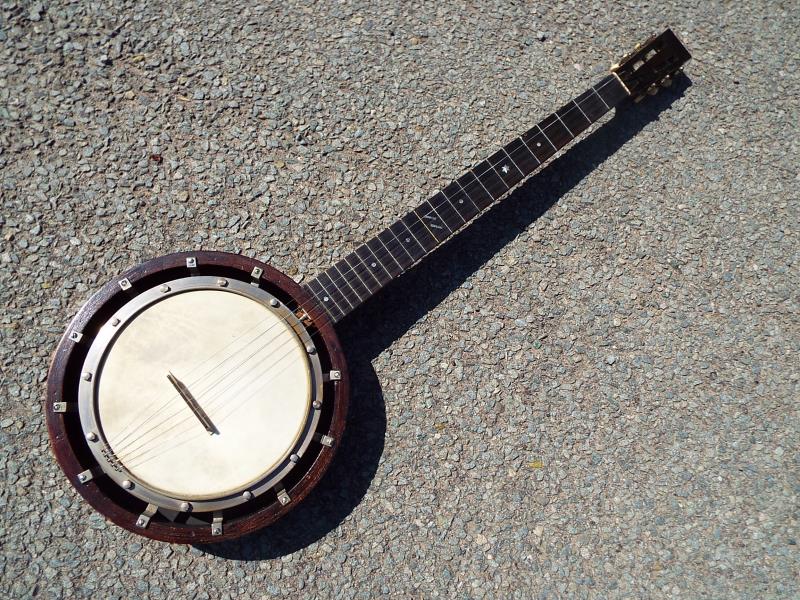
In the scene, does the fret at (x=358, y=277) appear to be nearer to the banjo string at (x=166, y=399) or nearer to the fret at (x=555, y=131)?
the banjo string at (x=166, y=399)

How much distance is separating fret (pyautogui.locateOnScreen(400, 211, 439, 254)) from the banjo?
336mm

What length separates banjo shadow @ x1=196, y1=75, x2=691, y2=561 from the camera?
2.44m

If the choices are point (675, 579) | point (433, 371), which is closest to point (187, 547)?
point (433, 371)

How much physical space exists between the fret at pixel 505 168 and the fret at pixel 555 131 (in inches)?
8.8

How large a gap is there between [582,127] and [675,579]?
2.05 meters

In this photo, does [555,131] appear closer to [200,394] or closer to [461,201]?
[461,201]

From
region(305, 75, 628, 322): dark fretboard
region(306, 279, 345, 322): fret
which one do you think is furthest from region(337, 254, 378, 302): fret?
region(306, 279, 345, 322): fret

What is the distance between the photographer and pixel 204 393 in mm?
2170

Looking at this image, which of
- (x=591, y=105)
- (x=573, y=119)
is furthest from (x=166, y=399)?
(x=591, y=105)

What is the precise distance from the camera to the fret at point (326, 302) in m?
2.30

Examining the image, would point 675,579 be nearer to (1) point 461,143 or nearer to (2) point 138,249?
(1) point 461,143

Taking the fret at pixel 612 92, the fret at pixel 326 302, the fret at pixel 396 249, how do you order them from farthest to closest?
the fret at pixel 612 92 → the fret at pixel 396 249 → the fret at pixel 326 302

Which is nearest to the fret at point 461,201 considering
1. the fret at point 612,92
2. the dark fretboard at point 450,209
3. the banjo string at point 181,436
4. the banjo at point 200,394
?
the dark fretboard at point 450,209

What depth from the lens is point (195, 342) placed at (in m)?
2.19
